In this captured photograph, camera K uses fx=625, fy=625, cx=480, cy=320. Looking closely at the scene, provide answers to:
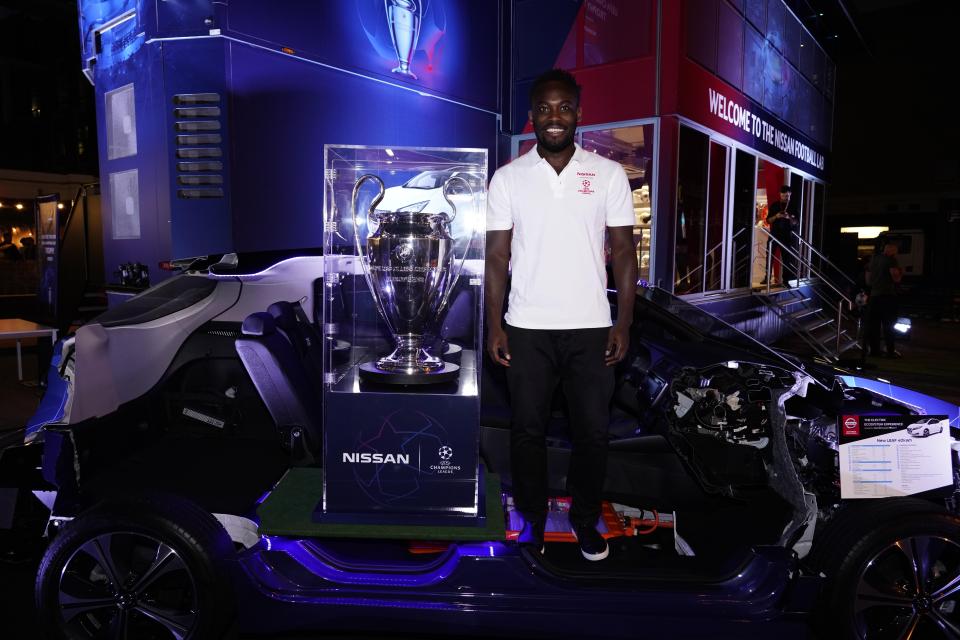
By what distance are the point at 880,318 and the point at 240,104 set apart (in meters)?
9.29

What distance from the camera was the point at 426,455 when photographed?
2102 mm

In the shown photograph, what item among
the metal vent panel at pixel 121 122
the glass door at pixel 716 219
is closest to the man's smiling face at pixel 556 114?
the metal vent panel at pixel 121 122

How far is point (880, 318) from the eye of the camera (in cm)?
947

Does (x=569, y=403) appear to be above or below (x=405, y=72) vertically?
below

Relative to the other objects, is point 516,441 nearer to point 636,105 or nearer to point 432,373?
point 432,373

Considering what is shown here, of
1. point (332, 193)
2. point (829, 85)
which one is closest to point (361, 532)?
point (332, 193)

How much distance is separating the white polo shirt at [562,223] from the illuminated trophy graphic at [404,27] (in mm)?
4903

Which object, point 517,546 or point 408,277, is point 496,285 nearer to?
point 408,277

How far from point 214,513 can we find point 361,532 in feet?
2.02

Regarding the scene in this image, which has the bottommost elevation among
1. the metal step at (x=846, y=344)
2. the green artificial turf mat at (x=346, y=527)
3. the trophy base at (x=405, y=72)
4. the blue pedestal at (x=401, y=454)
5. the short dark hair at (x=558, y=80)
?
the metal step at (x=846, y=344)

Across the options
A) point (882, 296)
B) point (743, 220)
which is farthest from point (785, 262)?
point (882, 296)

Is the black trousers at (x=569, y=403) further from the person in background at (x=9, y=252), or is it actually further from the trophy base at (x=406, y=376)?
the person in background at (x=9, y=252)

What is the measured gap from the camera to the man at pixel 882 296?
30.2 feet

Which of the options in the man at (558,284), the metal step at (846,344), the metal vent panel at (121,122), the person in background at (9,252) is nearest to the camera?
the man at (558,284)
